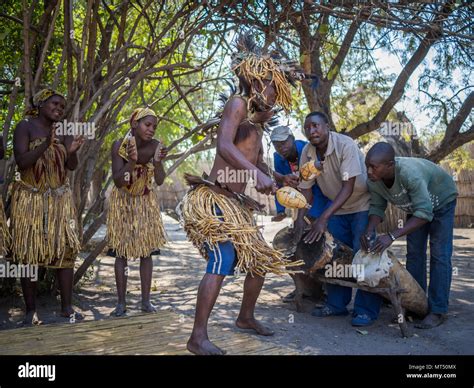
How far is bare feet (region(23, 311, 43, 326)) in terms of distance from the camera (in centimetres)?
490

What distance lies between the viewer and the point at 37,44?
6.38m

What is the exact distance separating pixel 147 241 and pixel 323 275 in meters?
1.66

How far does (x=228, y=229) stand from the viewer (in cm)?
381

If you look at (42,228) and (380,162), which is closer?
(380,162)

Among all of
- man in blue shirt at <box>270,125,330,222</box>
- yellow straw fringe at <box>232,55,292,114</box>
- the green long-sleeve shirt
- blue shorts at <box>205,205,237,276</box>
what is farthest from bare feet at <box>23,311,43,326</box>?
the green long-sleeve shirt

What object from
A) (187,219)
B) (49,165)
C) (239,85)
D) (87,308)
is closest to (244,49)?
(239,85)

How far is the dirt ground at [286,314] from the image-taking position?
14.5 feet

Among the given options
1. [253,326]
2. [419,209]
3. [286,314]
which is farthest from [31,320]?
[419,209]

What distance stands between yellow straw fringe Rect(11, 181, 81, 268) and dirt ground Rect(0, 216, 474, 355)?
60 cm

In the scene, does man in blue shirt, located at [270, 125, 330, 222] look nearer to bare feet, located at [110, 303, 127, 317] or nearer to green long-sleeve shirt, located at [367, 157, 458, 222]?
green long-sleeve shirt, located at [367, 157, 458, 222]

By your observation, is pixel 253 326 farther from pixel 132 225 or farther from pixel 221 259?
pixel 132 225

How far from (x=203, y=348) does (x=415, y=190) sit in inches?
85.7

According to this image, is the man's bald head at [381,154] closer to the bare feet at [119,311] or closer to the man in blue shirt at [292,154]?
the man in blue shirt at [292,154]

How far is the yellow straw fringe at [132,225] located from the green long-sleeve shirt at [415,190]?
2.03 m
